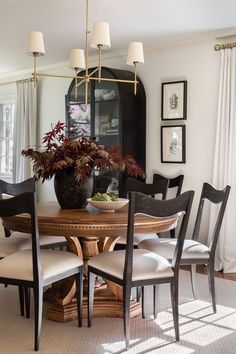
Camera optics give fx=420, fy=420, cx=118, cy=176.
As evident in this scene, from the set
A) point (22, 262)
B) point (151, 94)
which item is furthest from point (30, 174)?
point (22, 262)

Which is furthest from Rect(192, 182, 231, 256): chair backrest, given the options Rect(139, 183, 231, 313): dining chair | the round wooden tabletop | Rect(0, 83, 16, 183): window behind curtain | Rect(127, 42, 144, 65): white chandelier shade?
Rect(0, 83, 16, 183): window behind curtain

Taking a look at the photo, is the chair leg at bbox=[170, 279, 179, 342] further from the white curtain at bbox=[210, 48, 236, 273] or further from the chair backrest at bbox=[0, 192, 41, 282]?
the white curtain at bbox=[210, 48, 236, 273]

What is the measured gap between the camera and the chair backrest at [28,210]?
237 cm

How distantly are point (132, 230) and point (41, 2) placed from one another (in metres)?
2.13

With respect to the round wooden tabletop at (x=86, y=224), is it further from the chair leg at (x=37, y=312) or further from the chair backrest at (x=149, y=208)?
the chair leg at (x=37, y=312)

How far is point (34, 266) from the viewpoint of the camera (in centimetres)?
244

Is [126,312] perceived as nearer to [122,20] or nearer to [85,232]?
[85,232]

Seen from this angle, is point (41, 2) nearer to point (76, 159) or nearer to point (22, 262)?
point (76, 159)

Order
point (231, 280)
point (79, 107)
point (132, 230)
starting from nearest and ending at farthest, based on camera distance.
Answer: point (132, 230) < point (231, 280) < point (79, 107)

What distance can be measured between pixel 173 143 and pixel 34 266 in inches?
104

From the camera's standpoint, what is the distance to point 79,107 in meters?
5.09

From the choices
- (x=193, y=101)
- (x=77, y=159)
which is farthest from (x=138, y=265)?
(x=193, y=101)

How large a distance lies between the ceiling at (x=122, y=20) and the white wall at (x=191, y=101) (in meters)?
0.16

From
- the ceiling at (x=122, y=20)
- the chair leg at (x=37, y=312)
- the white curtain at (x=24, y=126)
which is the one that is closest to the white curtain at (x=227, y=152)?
the ceiling at (x=122, y=20)
